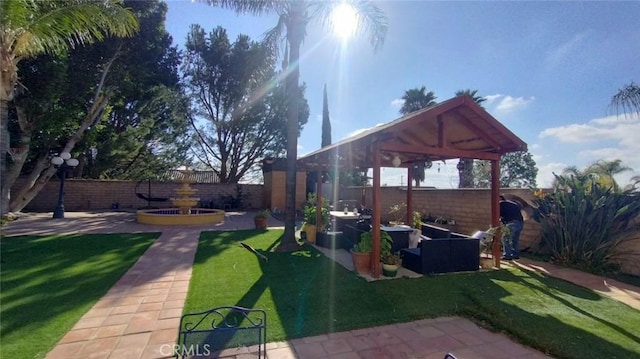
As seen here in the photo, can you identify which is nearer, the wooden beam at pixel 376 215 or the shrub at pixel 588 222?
the wooden beam at pixel 376 215

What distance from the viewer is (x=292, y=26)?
311 inches

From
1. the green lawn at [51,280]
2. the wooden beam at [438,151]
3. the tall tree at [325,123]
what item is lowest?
the green lawn at [51,280]

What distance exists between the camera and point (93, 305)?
13.6 ft

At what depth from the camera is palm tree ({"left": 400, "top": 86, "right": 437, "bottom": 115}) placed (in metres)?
21.0

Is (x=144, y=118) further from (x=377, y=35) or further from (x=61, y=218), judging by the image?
(x=377, y=35)

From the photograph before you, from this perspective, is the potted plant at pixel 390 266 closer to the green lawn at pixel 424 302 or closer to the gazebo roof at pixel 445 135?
the green lawn at pixel 424 302

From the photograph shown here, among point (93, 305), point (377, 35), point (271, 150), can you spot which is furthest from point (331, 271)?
point (271, 150)

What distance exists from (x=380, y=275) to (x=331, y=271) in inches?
39.5

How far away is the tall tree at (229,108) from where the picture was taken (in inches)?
871

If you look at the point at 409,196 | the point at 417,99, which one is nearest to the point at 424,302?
the point at 409,196

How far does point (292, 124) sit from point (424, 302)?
536 centimetres

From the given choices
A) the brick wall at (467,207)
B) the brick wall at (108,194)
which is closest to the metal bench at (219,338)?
the brick wall at (467,207)

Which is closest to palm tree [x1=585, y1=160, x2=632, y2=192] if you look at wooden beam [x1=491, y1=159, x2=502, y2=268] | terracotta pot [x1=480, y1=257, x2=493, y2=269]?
wooden beam [x1=491, y1=159, x2=502, y2=268]

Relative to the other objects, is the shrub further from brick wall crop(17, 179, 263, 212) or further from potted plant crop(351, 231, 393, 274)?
brick wall crop(17, 179, 263, 212)
